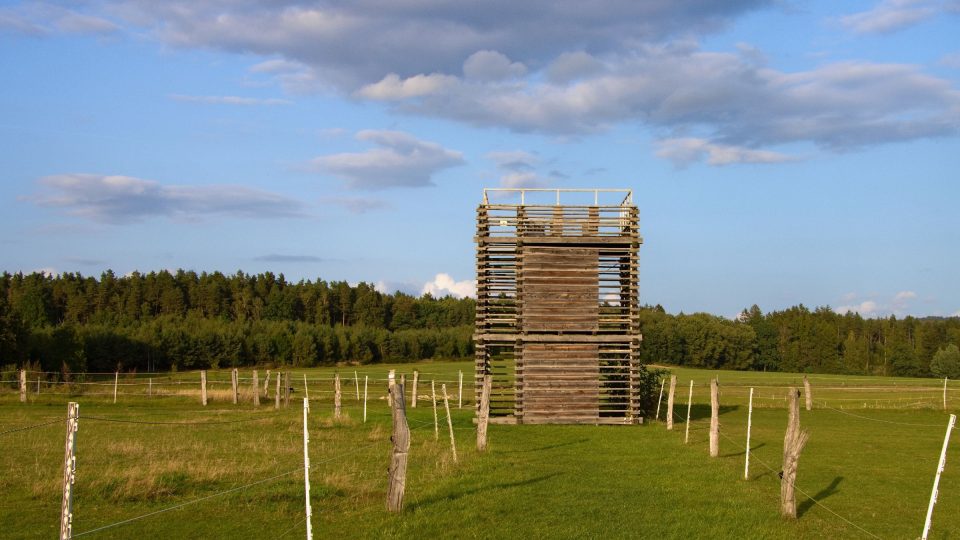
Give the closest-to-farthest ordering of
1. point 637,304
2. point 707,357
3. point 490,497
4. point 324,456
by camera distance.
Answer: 1. point 490,497
2. point 324,456
3. point 637,304
4. point 707,357

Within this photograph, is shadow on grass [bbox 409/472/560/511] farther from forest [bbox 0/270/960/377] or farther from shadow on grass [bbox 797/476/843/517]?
forest [bbox 0/270/960/377]

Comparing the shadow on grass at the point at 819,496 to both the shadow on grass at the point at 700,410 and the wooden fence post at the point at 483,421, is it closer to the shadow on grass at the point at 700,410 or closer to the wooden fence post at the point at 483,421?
the wooden fence post at the point at 483,421

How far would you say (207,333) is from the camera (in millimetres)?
97438

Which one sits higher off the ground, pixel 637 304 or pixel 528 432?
pixel 637 304

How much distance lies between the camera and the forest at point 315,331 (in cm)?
9238

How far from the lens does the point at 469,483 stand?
16047 millimetres

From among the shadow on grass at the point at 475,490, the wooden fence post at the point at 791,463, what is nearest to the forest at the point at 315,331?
the shadow on grass at the point at 475,490

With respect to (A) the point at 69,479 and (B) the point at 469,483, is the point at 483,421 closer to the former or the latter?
(B) the point at 469,483

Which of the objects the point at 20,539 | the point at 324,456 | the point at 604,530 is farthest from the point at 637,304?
the point at 20,539

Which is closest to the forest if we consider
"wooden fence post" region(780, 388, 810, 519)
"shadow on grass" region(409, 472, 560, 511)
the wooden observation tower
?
the wooden observation tower

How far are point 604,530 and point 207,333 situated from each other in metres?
91.4

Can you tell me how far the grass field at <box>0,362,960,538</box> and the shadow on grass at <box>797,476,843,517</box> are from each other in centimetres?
5

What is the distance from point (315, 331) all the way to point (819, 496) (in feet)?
320

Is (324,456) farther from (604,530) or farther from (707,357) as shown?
(707,357)
